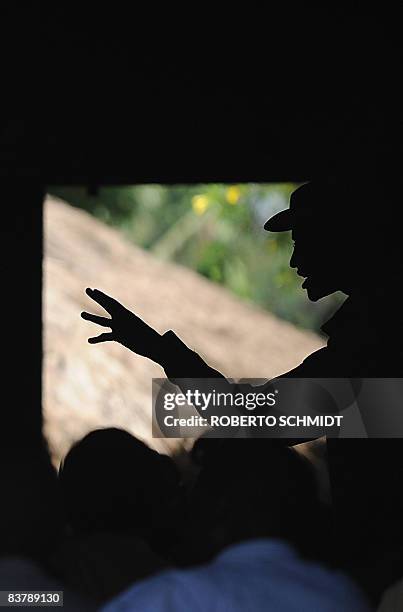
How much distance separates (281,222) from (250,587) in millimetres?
617

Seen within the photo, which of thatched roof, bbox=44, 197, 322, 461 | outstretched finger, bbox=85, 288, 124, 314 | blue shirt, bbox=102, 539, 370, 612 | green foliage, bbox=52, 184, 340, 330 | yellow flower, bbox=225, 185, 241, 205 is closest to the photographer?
blue shirt, bbox=102, 539, 370, 612

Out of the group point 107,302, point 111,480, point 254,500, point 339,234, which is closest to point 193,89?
point 339,234

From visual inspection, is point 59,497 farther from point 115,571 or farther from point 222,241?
point 222,241

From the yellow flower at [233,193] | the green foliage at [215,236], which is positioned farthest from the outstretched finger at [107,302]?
the green foliage at [215,236]

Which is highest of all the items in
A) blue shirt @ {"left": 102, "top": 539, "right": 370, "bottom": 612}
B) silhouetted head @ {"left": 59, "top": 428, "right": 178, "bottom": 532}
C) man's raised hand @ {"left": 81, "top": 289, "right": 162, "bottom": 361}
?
man's raised hand @ {"left": 81, "top": 289, "right": 162, "bottom": 361}

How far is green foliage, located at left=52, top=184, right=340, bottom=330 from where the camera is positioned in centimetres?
1162

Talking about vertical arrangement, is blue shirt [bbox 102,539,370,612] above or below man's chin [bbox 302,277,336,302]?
below

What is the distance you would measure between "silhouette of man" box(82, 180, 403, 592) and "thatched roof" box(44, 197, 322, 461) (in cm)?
348

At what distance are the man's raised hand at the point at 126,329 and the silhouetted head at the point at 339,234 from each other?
0.93 ft

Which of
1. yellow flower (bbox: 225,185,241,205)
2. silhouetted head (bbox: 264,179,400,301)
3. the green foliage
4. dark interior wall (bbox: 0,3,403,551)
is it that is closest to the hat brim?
silhouetted head (bbox: 264,179,400,301)

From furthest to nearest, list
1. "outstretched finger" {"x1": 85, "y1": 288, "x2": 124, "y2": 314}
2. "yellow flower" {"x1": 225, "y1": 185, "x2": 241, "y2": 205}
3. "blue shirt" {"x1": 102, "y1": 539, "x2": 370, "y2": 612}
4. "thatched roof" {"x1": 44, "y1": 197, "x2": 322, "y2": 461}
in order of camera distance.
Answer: "yellow flower" {"x1": 225, "y1": 185, "x2": 241, "y2": 205} → "thatched roof" {"x1": 44, "y1": 197, "x2": 322, "y2": 461} → "outstretched finger" {"x1": 85, "y1": 288, "x2": 124, "y2": 314} → "blue shirt" {"x1": 102, "y1": 539, "x2": 370, "y2": 612}

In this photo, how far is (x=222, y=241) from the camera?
47.3 feet

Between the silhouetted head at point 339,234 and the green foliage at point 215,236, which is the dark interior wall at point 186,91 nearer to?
the silhouetted head at point 339,234

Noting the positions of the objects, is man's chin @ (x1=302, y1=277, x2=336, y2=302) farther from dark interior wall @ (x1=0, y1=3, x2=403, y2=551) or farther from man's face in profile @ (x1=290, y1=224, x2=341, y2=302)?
dark interior wall @ (x1=0, y1=3, x2=403, y2=551)
